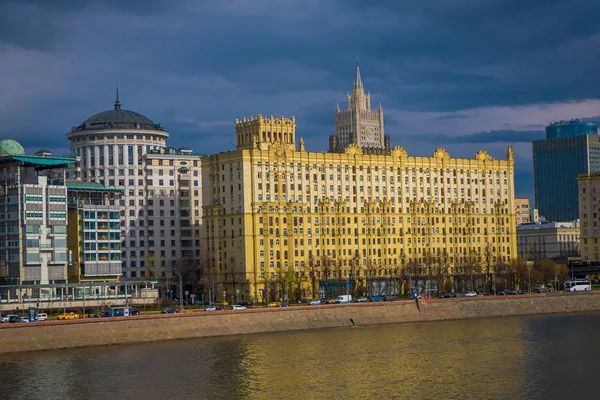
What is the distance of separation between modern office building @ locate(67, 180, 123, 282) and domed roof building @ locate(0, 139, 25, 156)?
1200 centimetres

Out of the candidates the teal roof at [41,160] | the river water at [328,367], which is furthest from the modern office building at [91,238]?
the river water at [328,367]

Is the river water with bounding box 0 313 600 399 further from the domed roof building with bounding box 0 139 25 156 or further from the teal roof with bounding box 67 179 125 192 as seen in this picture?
the teal roof with bounding box 67 179 125 192

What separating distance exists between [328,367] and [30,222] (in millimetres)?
76371

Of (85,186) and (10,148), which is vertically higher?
(10,148)

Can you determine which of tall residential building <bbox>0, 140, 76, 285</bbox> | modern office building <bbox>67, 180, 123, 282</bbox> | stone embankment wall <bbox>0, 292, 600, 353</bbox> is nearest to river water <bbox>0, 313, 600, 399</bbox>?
stone embankment wall <bbox>0, 292, 600, 353</bbox>

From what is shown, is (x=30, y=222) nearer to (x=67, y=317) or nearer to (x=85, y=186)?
(x=85, y=186)

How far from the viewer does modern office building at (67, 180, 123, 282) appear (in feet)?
616

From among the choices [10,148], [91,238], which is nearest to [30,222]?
[10,148]

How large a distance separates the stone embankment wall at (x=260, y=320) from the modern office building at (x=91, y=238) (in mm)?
40731

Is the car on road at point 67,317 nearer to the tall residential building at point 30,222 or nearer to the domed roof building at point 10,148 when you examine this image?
the tall residential building at point 30,222

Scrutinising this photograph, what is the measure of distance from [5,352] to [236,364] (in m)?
30.7

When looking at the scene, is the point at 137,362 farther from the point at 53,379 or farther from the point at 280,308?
the point at 280,308

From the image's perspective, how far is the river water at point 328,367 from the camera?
101438 millimetres

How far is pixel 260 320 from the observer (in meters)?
160
